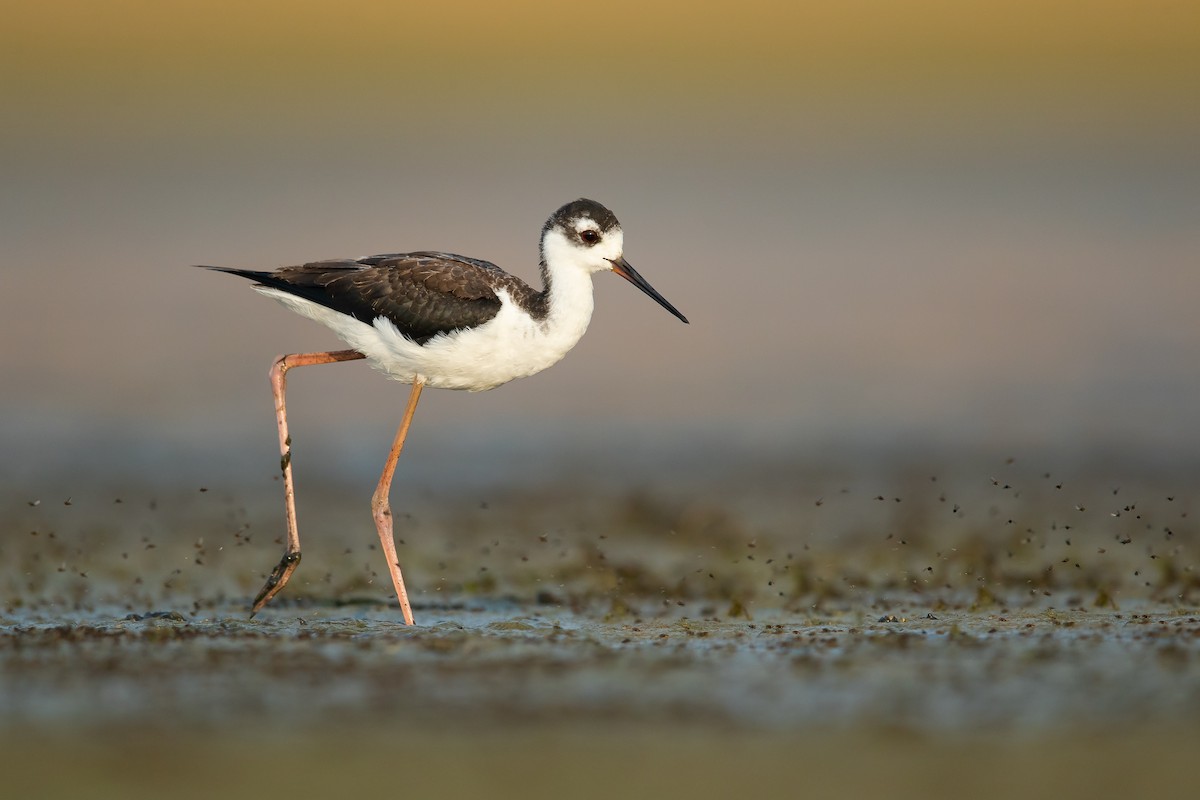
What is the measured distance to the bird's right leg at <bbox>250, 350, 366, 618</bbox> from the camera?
337 inches

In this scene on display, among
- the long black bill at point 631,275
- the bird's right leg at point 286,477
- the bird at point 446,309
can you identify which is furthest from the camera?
the long black bill at point 631,275

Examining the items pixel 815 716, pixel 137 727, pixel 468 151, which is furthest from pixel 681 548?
pixel 468 151

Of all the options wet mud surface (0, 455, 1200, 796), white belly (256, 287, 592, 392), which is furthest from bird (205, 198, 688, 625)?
wet mud surface (0, 455, 1200, 796)

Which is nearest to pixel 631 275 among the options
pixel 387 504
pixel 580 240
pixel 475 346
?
pixel 580 240

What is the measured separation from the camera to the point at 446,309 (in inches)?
347

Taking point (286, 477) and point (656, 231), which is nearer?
point (286, 477)

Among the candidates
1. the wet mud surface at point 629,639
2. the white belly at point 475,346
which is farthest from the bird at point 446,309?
the wet mud surface at point 629,639

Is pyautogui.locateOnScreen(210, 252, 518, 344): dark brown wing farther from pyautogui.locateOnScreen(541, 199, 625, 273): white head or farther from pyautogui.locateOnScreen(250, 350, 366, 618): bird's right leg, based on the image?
pyautogui.locateOnScreen(250, 350, 366, 618): bird's right leg

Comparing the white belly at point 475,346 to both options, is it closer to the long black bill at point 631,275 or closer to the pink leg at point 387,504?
the pink leg at point 387,504

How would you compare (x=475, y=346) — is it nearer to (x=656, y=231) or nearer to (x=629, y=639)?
(x=629, y=639)

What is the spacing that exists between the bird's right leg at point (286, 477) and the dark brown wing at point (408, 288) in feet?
1.37

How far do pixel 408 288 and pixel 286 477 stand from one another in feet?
4.13

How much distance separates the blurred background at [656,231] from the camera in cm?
1311

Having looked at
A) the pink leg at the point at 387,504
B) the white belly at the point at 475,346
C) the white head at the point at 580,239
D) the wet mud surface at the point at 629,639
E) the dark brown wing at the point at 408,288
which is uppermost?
the white head at the point at 580,239
